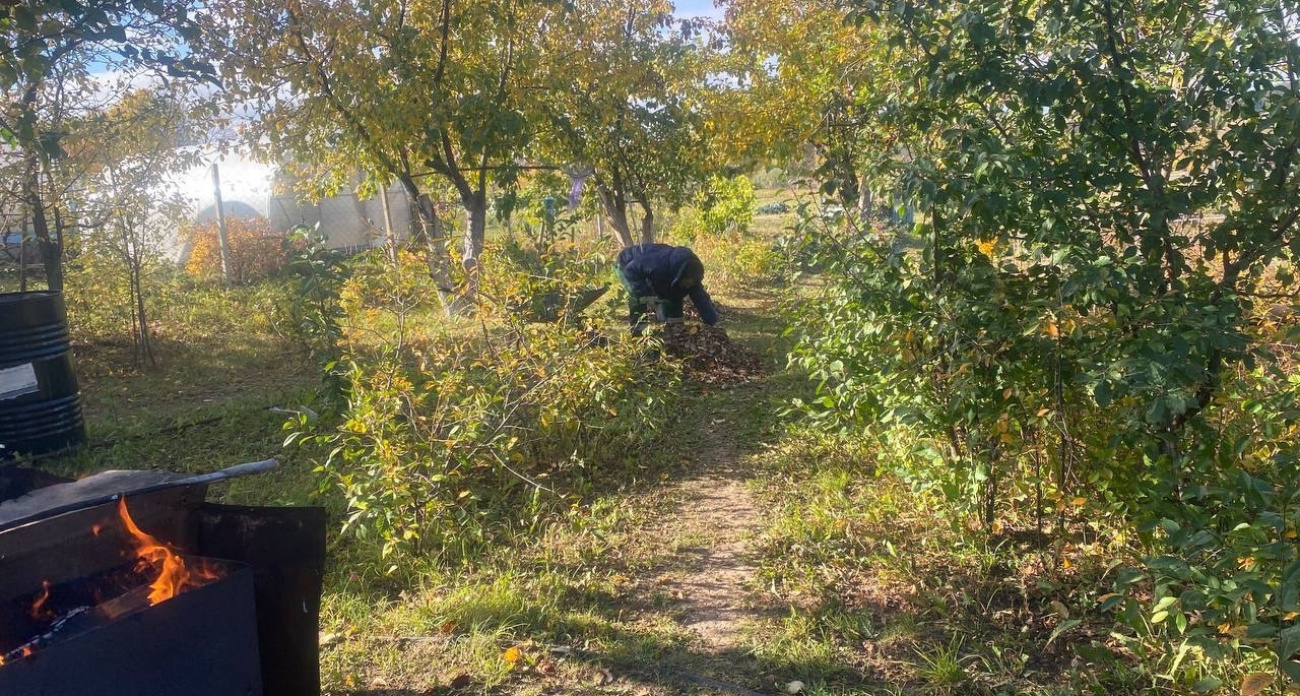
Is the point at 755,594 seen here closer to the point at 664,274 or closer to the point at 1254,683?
the point at 1254,683

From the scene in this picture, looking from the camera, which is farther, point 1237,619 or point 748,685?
point 748,685

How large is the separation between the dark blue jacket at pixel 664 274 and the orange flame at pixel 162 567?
5.53 metres

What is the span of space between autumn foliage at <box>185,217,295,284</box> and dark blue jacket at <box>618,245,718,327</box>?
8412 millimetres

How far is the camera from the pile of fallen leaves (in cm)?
741

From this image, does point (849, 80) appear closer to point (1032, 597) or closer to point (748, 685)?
point (1032, 597)

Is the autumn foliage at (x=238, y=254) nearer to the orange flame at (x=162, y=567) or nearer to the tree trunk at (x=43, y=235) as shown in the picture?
the tree trunk at (x=43, y=235)

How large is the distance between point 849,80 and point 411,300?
2.42 metres

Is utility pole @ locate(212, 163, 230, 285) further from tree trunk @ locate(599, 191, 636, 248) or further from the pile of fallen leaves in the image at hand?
the pile of fallen leaves

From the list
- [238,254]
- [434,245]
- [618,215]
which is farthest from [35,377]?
[238,254]

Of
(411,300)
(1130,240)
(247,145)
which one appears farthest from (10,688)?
(247,145)

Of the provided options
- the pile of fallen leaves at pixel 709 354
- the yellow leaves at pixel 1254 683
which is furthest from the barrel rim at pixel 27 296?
the yellow leaves at pixel 1254 683

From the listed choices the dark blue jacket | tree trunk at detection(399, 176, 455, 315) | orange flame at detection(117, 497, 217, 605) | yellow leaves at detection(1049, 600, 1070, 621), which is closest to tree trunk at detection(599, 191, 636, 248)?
tree trunk at detection(399, 176, 455, 315)

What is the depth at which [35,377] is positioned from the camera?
20.0 feet

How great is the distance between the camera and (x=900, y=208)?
3.28 meters
